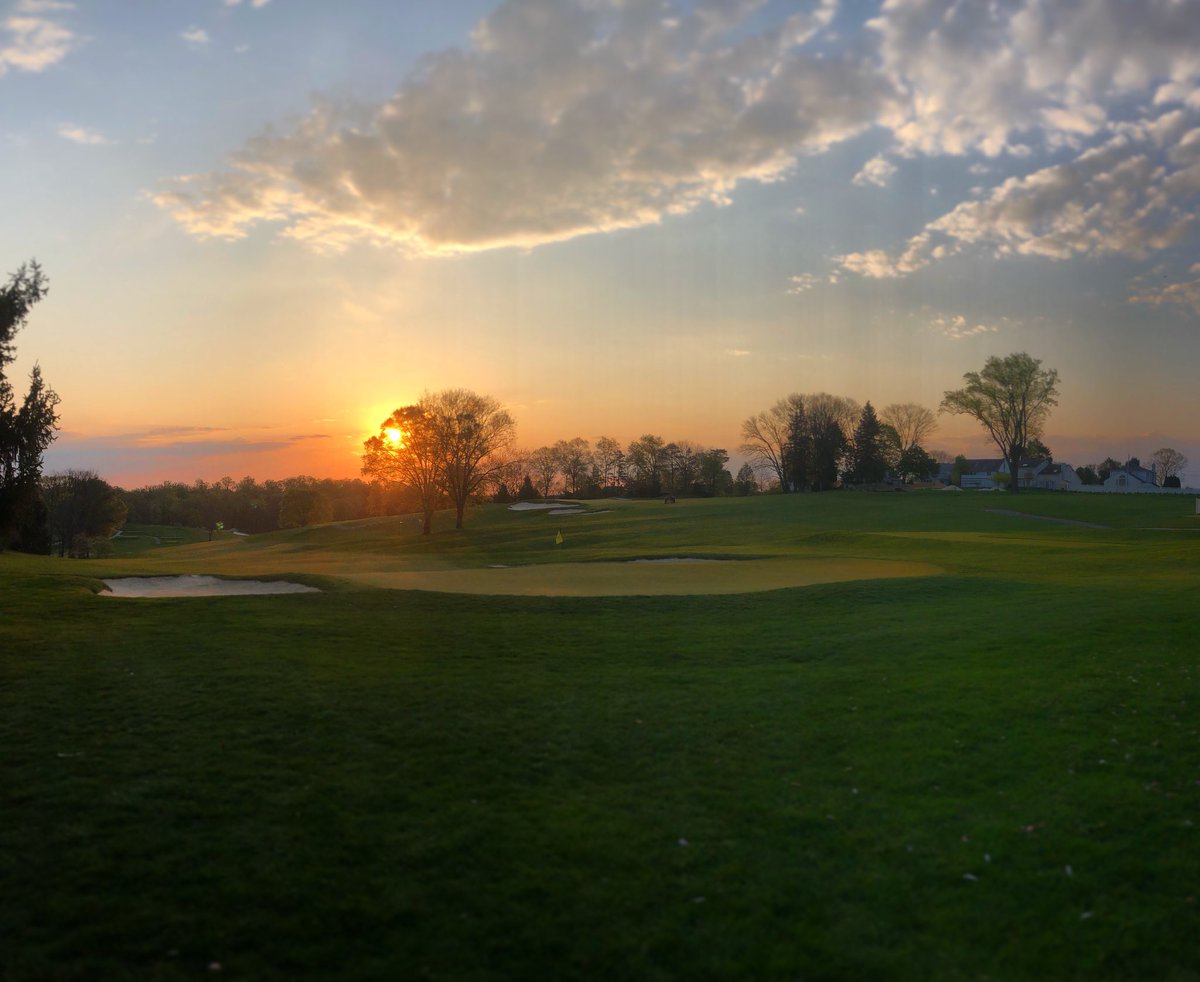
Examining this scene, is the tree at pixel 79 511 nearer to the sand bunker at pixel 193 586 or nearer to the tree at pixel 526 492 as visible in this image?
the tree at pixel 526 492

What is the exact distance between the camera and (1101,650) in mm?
12352

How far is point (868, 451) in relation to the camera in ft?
365

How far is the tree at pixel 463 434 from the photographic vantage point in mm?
69125

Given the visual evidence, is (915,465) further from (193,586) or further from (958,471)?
(193,586)

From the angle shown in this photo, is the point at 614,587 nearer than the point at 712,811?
No

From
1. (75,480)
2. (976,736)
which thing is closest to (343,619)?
(976,736)

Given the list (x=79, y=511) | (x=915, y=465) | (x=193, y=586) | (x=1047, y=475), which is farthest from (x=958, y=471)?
(x=193, y=586)

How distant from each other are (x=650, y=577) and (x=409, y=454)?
155 feet

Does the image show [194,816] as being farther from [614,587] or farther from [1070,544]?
[1070,544]

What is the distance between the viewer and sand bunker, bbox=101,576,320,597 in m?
21.4

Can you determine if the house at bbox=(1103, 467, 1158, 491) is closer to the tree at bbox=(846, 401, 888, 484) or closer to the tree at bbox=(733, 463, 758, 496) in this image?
the tree at bbox=(846, 401, 888, 484)

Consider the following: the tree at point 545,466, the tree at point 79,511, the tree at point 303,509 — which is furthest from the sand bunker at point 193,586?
the tree at point 545,466

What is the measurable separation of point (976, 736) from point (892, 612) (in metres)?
8.28

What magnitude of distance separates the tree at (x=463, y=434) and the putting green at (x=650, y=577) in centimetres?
4199
